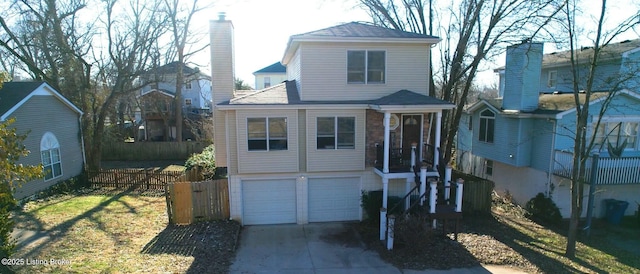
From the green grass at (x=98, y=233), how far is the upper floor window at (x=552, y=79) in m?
22.6

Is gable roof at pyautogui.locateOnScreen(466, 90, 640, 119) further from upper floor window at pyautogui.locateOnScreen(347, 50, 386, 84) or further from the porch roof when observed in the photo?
upper floor window at pyautogui.locateOnScreen(347, 50, 386, 84)

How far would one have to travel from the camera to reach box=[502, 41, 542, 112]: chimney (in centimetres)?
1556

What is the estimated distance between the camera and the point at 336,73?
40.1 feet

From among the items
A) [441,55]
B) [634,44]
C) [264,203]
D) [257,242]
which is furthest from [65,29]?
[634,44]

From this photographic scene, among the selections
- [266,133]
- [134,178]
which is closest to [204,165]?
[134,178]

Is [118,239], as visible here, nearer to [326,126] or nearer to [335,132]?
[326,126]

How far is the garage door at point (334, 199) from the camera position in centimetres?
1261

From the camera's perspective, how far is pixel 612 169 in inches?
537

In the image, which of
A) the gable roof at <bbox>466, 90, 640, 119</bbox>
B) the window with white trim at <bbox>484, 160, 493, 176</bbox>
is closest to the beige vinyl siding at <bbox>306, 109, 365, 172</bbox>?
the gable roof at <bbox>466, 90, 640, 119</bbox>

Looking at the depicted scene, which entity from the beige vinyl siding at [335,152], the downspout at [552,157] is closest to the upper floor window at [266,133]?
the beige vinyl siding at [335,152]

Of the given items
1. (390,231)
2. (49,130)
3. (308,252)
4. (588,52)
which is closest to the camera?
(390,231)

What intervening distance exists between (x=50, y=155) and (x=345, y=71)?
1513cm

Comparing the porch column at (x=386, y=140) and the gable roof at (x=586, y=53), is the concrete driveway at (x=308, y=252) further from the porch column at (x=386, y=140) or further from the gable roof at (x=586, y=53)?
the gable roof at (x=586, y=53)

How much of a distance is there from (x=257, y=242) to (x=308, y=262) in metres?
2.25
